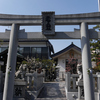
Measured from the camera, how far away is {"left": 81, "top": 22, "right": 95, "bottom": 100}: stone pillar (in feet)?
19.0

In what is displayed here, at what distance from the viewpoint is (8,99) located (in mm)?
5918

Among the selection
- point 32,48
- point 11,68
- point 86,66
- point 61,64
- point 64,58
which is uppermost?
point 32,48

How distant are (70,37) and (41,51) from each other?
14751 mm

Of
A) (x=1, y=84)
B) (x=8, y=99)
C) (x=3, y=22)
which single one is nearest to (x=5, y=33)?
(x=3, y=22)

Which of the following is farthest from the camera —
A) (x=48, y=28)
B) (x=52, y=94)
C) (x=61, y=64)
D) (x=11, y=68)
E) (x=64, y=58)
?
(x=64, y=58)

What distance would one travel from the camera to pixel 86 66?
6.04 metres

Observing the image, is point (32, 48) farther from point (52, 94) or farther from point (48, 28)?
point (48, 28)

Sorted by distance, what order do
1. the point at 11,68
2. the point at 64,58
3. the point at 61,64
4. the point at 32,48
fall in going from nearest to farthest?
1. the point at 11,68
2. the point at 61,64
3. the point at 64,58
4. the point at 32,48

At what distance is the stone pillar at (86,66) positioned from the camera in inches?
228

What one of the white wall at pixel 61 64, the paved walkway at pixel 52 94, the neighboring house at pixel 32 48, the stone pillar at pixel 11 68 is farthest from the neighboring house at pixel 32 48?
the stone pillar at pixel 11 68

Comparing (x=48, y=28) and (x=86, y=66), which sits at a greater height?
(x=48, y=28)

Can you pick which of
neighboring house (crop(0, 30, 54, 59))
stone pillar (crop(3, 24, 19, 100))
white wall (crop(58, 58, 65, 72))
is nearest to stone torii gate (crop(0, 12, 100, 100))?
stone pillar (crop(3, 24, 19, 100))

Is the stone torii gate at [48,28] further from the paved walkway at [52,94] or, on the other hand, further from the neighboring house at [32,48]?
the neighboring house at [32,48]

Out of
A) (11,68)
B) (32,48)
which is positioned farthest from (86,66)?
(32,48)
